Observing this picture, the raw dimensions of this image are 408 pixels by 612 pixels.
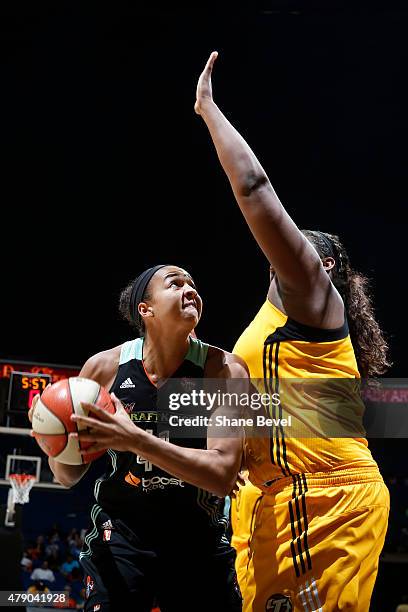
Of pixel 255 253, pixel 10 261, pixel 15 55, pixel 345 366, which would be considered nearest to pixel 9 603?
pixel 345 366

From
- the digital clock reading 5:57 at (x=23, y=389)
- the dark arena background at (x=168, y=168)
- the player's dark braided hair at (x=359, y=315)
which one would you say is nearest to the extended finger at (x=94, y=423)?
the player's dark braided hair at (x=359, y=315)

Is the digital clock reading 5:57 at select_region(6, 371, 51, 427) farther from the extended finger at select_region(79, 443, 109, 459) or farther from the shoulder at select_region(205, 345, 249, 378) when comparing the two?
the extended finger at select_region(79, 443, 109, 459)

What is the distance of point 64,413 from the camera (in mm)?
2508

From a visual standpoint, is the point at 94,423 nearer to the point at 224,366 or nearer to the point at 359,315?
the point at 224,366

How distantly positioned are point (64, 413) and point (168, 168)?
39.2 ft

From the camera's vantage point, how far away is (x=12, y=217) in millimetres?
16125

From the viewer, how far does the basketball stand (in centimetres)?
250

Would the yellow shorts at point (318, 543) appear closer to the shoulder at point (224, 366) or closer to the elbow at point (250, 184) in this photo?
the shoulder at point (224, 366)

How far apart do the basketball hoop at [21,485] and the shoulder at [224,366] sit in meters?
8.43

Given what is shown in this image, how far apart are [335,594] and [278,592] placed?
203mm

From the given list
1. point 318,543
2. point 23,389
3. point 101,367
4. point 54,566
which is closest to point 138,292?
point 101,367

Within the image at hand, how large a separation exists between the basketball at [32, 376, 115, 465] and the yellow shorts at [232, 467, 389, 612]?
71cm

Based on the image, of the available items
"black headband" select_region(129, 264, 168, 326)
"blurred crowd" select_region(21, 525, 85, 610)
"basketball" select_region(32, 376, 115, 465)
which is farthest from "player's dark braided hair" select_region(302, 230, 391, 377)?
"blurred crowd" select_region(21, 525, 85, 610)

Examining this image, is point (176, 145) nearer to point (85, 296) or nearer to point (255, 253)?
point (255, 253)
